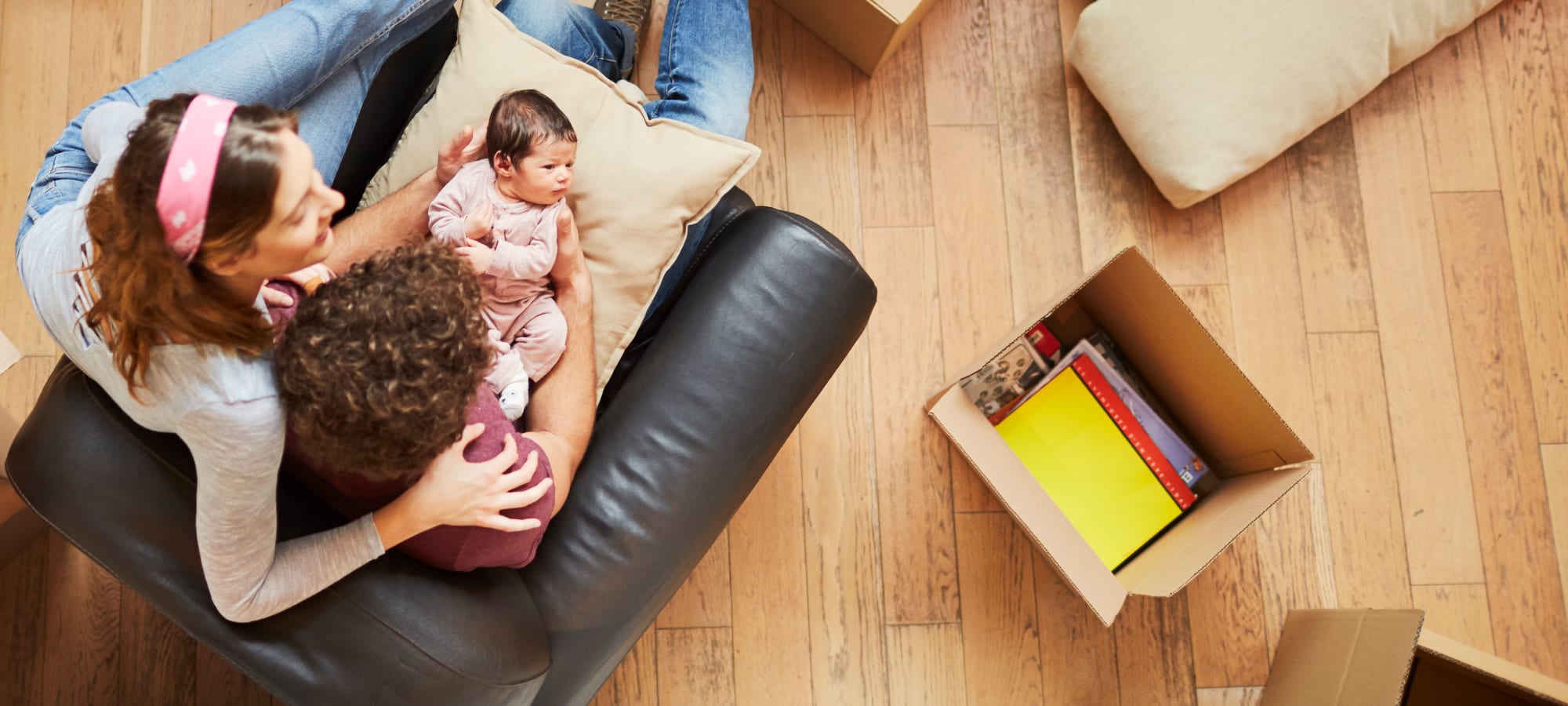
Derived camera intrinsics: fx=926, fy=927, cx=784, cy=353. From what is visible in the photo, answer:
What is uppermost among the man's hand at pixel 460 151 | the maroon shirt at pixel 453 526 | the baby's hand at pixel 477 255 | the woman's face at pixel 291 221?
the woman's face at pixel 291 221

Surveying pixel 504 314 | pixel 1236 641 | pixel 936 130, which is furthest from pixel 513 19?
pixel 1236 641

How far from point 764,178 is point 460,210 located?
29.5 inches

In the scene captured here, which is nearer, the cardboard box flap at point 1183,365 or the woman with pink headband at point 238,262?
the woman with pink headband at point 238,262

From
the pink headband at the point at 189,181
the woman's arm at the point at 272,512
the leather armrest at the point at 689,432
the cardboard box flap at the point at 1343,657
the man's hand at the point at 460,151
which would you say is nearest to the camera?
the pink headband at the point at 189,181

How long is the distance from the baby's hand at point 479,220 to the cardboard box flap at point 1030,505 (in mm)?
742

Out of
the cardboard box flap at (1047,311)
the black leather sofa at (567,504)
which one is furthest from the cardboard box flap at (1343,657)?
the black leather sofa at (567,504)

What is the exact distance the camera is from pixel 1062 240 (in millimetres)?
1885

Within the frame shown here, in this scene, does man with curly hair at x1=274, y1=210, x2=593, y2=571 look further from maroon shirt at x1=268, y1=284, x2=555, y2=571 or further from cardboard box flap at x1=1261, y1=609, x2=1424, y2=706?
cardboard box flap at x1=1261, y1=609, x2=1424, y2=706

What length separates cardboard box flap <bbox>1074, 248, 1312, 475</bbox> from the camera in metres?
1.48

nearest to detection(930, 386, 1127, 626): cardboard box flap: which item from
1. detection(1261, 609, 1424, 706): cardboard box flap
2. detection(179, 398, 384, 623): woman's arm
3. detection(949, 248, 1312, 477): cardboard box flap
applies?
detection(949, 248, 1312, 477): cardboard box flap

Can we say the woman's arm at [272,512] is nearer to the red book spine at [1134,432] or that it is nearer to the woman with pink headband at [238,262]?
the woman with pink headband at [238,262]

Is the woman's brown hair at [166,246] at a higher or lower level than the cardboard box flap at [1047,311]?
higher

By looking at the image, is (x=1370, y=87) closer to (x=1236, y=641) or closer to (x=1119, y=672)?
(x=1236, y=641)

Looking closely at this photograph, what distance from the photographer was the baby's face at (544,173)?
123cm
